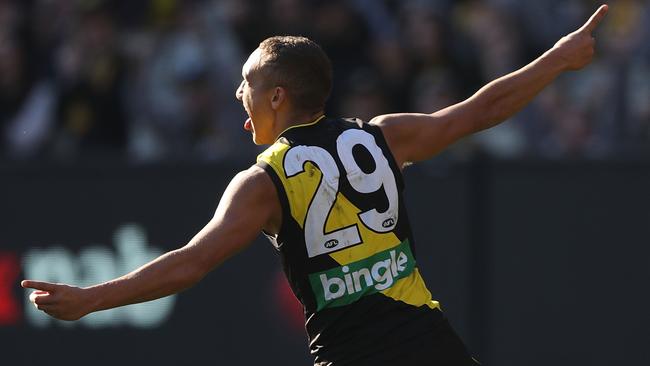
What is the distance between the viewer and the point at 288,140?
4.91 metres

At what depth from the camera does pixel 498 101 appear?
559cm

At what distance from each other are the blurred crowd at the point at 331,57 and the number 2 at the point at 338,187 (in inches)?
174

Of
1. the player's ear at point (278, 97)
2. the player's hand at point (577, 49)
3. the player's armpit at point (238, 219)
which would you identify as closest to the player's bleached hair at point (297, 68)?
the player's ear at point (278, 97)

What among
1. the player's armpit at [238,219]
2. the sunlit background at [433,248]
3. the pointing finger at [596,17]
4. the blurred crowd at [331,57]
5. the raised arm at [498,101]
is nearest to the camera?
the player's armpit at [238,219]

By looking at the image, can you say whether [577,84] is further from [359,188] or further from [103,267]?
[359,188]

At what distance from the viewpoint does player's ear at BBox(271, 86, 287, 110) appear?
16.4ft

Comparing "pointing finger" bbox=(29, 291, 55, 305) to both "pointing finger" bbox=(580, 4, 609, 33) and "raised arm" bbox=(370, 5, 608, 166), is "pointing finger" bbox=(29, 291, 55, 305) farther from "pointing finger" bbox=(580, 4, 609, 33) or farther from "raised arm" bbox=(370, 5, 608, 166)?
"pointing finger" bbox=(580, 4, 609, 33)

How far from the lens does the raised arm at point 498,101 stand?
5422mm

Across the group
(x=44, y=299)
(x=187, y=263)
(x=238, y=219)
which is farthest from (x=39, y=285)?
(x=238, y=219)

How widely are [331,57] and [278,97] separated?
5.37m

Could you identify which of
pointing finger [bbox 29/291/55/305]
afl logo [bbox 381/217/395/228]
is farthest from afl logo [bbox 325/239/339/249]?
pointing finger [bbox 29/291/55/305]

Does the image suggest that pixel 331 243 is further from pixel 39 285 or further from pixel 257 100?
pixel 39 285

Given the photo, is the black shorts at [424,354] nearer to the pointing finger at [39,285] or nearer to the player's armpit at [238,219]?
the player's armpit at [238,219]

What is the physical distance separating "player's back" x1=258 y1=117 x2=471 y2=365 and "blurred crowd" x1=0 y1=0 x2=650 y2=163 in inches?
176
